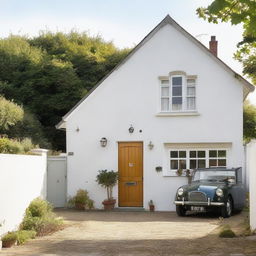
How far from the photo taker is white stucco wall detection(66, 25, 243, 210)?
20609 millimetres

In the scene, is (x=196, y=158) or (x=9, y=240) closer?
(x=9, y=240)

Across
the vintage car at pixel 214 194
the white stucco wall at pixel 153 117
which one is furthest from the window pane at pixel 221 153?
the vintage car at pixel 214 194

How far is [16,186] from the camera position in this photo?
13.3 m

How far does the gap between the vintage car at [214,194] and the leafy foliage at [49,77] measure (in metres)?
12.9

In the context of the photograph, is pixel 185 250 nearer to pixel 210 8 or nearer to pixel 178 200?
pixel 210 8

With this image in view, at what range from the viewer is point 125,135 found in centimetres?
2106

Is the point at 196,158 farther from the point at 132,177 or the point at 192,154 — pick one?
the point at 132,177

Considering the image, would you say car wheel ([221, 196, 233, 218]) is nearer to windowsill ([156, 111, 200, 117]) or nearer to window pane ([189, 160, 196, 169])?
window pane ([189, 160, 196, 169])

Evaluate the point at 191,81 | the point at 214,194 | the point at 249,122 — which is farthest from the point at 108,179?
the point at 249,122

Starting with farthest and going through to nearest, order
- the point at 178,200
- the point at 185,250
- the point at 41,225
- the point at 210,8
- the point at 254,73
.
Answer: the point at 178,200 → the point at 254,73 → the point at 41,225 → the point at 185,250 → the point at 210,8

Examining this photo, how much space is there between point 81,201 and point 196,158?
16.3 feet

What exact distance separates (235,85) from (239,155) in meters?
2.80

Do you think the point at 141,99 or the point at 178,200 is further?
the point at 141,99

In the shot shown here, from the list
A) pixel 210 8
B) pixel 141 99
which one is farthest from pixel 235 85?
pixel 210 8
